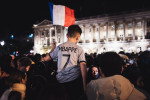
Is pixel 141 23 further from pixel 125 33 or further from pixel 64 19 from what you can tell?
pixel 64 19

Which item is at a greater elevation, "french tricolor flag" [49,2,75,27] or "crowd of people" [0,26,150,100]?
"french tricolor flag" [49,2,75,27]

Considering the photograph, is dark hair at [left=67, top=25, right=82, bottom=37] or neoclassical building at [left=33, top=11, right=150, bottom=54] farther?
neoclassical building at [left=33, top=11, right=150, bottom=54]

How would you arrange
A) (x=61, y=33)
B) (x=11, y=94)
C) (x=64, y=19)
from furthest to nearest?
(x=61, y=33)
(x=64, y=19)
(x=11, y=94)

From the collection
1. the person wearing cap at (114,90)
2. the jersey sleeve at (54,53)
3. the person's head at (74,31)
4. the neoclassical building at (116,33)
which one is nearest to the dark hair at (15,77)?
the jersey sleeve at (54,53)

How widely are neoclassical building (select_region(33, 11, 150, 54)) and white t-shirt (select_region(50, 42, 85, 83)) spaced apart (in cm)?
4651

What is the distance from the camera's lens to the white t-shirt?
10.1ft

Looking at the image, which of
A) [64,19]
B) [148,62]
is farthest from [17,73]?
[64,19]

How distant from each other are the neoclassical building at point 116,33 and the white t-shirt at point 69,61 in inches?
1831

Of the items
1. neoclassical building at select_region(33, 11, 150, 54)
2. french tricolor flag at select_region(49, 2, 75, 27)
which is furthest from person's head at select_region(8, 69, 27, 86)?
neoclassical building at select_region(33, 11, 150, 54)

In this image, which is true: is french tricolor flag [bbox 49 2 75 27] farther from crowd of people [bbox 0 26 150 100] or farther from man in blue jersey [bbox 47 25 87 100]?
man in blue jersey [bbox 47 25 87 100]

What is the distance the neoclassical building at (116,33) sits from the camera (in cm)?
4662

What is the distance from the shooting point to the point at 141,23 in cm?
4862

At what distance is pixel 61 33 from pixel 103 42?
808 inches

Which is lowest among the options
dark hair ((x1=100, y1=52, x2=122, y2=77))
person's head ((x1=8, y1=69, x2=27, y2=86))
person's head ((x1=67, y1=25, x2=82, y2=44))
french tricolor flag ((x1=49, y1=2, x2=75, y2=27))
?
person's head ((x1=8, y1=69, x2=27, y2=86))
